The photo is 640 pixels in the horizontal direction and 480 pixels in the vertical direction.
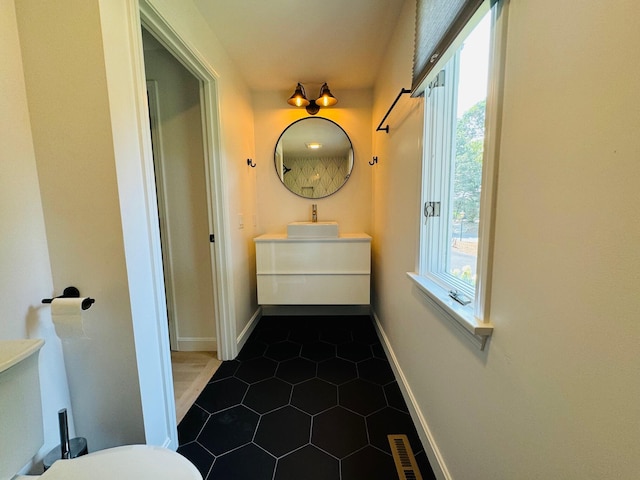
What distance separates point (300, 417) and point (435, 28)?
200 cm

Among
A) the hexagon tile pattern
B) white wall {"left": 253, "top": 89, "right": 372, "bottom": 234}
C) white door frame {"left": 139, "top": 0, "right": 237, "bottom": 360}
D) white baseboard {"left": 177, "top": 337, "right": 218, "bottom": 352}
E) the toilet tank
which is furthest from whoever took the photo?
white wall {"left": 253, "top": 89, "right": 372, "bottom": 234}

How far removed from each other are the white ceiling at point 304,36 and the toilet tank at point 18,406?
186 cm

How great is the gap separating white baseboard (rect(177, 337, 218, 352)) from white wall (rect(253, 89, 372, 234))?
116 cm

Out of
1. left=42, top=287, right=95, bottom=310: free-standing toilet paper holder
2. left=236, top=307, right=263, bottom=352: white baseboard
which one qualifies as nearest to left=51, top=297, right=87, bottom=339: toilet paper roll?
left=42, top=287, right=95, bottom=310: free-standing toilet paper holder

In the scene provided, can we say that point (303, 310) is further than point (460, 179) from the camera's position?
Yes

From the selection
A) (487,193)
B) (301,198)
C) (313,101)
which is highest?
(313,101)

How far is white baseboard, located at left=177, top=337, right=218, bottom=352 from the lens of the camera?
2.14 meters

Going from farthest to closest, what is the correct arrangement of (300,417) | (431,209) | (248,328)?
(248,328) < (300,417) < (431,209)

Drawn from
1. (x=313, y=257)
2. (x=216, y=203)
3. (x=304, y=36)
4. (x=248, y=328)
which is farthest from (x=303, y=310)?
(x=304, y=36)

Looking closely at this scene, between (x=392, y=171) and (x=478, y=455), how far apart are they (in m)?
1.58

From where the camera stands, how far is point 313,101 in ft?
8.20

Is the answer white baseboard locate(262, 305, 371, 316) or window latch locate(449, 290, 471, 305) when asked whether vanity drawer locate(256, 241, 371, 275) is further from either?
window latch locate(449, 290, 471, 305)

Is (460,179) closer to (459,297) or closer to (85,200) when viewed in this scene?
(459,297)

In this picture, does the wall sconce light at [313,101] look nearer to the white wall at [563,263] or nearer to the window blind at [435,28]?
the window blind at [435,28]
